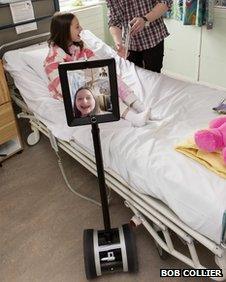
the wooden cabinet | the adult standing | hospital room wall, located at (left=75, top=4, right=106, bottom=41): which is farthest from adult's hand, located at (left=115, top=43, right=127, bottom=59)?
hospital room wall, located at (left=75, top=4, right=106, bottom=41)

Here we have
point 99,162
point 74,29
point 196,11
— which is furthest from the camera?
point 196,11

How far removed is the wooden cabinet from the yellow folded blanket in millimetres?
1293

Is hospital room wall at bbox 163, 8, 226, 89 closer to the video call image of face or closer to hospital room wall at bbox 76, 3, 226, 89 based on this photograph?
hospital room wall at bbox 76, 3, 226, 89

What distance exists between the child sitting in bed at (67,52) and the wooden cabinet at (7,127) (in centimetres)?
36

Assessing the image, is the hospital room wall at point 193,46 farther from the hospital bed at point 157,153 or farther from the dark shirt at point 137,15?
the hospital bed at point 157,153

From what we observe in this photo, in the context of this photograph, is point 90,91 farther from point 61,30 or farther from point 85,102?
point 61,30

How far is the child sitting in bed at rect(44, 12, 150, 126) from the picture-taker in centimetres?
176

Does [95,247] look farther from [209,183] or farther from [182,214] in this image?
[209,183]

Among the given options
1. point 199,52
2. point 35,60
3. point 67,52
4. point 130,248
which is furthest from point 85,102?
point 199,52

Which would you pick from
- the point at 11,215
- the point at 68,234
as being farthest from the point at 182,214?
the point at 11,215

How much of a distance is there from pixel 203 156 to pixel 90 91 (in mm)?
526

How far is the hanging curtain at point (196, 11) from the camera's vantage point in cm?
274

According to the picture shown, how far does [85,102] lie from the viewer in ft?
3.81

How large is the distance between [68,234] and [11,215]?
1.29 feet
